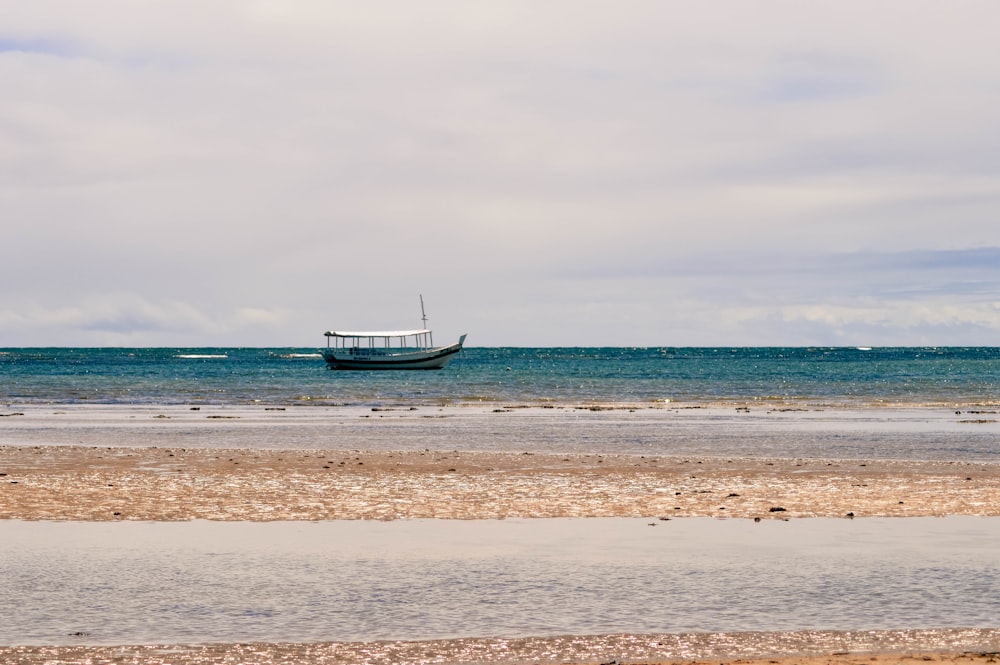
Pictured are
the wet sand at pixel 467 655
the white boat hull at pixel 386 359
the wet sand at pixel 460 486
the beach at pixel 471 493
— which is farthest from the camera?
the white boat hull at pixel 386 359

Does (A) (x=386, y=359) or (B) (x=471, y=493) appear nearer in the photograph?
(B) (x=471, y=493)

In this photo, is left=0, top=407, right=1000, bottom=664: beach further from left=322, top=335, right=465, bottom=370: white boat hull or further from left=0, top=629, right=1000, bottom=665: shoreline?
left=322, top=335, right=465, bottom=370: white boat hull

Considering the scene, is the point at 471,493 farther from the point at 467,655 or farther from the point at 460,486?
the point at 467,655

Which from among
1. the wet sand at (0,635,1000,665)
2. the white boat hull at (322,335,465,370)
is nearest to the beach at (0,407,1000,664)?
the wet sand at (0,635,1000,665)

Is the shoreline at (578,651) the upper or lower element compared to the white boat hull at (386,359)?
lower

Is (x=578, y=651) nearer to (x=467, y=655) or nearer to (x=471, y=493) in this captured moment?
(x=467, y=655)

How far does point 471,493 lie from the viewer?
20797mm

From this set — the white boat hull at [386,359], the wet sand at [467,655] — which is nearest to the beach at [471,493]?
the wet sand at [467,655]

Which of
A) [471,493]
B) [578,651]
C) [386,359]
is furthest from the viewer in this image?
[386,359]

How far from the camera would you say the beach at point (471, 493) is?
30.7 feet

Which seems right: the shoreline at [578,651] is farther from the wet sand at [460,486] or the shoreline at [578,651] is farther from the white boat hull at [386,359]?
the white boat hull at [386,359]

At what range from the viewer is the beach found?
9.35m

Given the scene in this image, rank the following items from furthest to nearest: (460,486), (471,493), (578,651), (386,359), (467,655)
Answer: (386,359) < (460,486) < (471,493) < (578,651) < (467,655)

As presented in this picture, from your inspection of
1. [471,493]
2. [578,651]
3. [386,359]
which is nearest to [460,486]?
[471,493]
